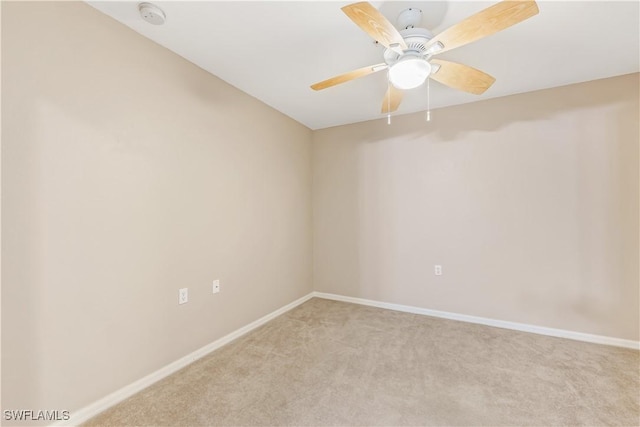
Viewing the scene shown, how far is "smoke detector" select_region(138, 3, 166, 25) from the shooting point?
4.92 ft

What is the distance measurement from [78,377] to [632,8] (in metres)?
3.83

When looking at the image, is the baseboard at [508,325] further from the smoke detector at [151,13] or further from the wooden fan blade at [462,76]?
the smoke detector at [151,13]

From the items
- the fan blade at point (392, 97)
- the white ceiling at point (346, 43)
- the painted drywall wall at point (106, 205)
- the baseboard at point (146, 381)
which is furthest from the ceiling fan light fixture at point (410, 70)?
the baseboard at point (146, 381)

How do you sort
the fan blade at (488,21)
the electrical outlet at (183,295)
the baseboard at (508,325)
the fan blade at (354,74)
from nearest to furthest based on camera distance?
the fan blade at (488,21) → the fan blade at (354,74) → the electrical outlet at (183,295) → the baseboard at (508,325)

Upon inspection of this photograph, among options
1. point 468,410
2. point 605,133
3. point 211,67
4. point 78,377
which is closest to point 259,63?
point 211,67

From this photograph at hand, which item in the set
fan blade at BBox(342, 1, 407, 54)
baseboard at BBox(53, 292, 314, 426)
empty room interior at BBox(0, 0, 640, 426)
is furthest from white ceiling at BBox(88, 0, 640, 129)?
baseboard at BBox(53, 292, 314, 426)

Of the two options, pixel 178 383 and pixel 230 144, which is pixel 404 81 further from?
pixel 178 383

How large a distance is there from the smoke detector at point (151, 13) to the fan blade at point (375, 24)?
1162 millimetres

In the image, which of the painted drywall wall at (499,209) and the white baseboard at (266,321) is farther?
the painted drywall wall at (499,209)

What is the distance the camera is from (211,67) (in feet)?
6.98

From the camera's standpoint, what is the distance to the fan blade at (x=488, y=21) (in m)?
1.09

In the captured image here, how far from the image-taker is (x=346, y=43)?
6.02 feet

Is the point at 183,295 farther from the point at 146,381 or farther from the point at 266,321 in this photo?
the point at 266,321

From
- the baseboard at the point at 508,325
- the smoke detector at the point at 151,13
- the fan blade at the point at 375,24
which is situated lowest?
the baseboard at the point at 508,325
